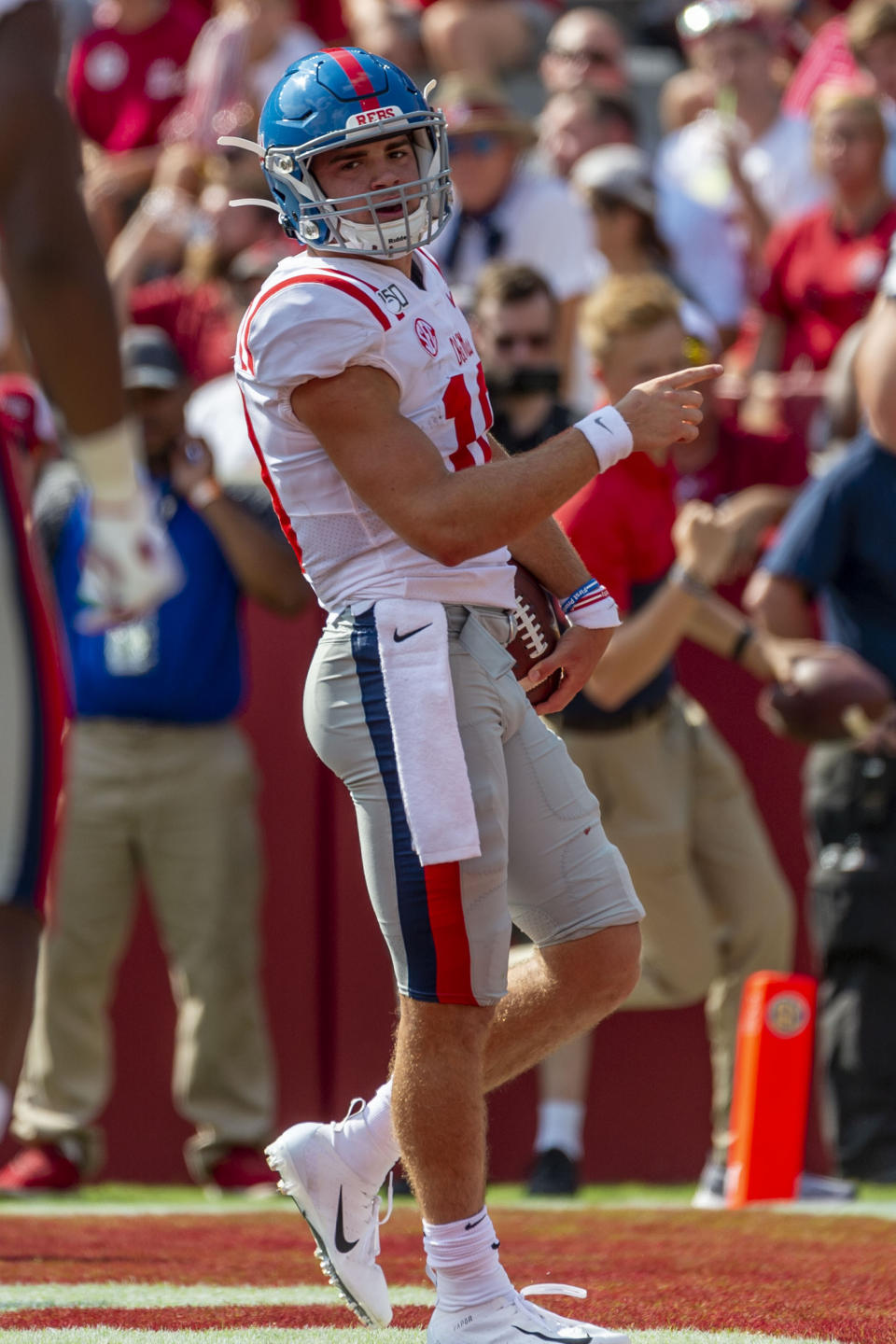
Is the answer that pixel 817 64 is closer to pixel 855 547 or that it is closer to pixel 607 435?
pixel 855 547

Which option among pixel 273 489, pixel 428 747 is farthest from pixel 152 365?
pixel 428 747

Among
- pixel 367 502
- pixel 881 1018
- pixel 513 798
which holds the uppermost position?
pixel 367 502

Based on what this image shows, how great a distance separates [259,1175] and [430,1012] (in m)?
3.37

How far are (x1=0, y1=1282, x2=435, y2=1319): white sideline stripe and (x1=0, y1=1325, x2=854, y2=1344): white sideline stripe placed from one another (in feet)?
1.31

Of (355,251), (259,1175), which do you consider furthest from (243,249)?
(355,251)

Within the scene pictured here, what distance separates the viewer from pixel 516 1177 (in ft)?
22.1

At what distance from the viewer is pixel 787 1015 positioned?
225 inches

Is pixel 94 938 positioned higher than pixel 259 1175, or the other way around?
pixel 94 938

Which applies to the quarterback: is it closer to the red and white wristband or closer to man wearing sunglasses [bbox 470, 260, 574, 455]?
the red and white wristband

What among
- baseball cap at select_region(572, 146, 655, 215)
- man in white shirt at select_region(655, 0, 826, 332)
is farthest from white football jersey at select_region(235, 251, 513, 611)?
man in white shirt at select_region(655, 0, 826, 332)

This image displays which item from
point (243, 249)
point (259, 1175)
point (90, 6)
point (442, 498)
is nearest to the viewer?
point (442, 498)

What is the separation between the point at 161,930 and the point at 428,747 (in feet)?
11.9

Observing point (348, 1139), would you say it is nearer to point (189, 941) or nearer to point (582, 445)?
point (582, 445)

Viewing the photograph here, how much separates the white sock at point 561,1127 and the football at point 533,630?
262 centimetres
